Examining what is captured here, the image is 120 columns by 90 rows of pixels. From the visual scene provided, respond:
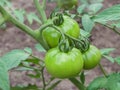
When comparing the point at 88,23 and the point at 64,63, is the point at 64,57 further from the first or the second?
the point at 88,23

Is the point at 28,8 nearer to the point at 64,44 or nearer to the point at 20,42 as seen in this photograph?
the point at 20,42

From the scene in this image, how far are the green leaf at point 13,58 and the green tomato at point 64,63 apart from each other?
0.37ft

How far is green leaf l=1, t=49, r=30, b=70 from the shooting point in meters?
0.98

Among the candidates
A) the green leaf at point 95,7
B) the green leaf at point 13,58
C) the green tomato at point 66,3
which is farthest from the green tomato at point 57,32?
the green leaf at point 95,7

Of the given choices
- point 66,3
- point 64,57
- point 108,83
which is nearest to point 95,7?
point 66,3

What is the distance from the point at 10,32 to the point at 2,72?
2.73 m

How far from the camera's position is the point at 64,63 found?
0.91 m

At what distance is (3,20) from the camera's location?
3.18 ft

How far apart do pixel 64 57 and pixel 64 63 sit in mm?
17

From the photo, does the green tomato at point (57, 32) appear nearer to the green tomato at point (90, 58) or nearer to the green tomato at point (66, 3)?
the green tomato at point (90, 58)

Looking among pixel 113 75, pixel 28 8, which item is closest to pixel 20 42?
pixel 28 8

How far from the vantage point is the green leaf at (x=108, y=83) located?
1.04 m

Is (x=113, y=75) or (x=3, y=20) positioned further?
(x=113, y=75)

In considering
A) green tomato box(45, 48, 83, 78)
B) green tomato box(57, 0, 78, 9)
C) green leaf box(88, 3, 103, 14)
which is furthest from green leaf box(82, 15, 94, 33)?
green leaf box(88, 3, 103, 14)
